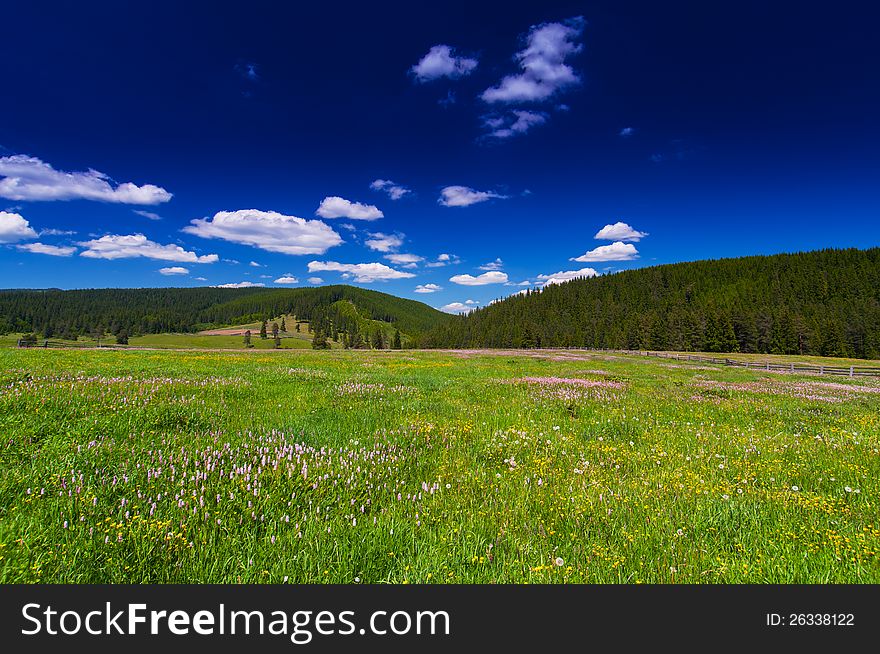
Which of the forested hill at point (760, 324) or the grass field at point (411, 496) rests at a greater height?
the forested hill at point (760, 324)

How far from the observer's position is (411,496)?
4.38m

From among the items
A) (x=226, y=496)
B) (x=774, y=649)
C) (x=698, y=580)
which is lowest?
(x=774, y=649)

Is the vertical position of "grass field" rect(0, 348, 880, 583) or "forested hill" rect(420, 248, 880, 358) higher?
"forested hill" rect(420, 248, 880, 358)

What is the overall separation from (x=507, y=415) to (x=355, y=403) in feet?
13.3

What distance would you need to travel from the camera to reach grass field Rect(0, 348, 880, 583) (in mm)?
3004

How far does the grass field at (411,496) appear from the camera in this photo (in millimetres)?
3004

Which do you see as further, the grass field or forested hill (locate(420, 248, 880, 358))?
forested hill (locate(420, 248, 880, 358))

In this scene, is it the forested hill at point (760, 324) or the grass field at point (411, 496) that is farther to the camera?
the forested hill at point (760, 324)

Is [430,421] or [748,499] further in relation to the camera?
[430,421]

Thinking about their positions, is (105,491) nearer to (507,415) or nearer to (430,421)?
(430,421)

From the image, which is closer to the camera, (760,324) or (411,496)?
(411,496)

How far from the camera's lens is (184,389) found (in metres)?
9.84

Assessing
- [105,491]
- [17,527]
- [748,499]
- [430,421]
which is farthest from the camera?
[430,421]

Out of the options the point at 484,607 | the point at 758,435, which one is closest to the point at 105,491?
the point at 484,607
